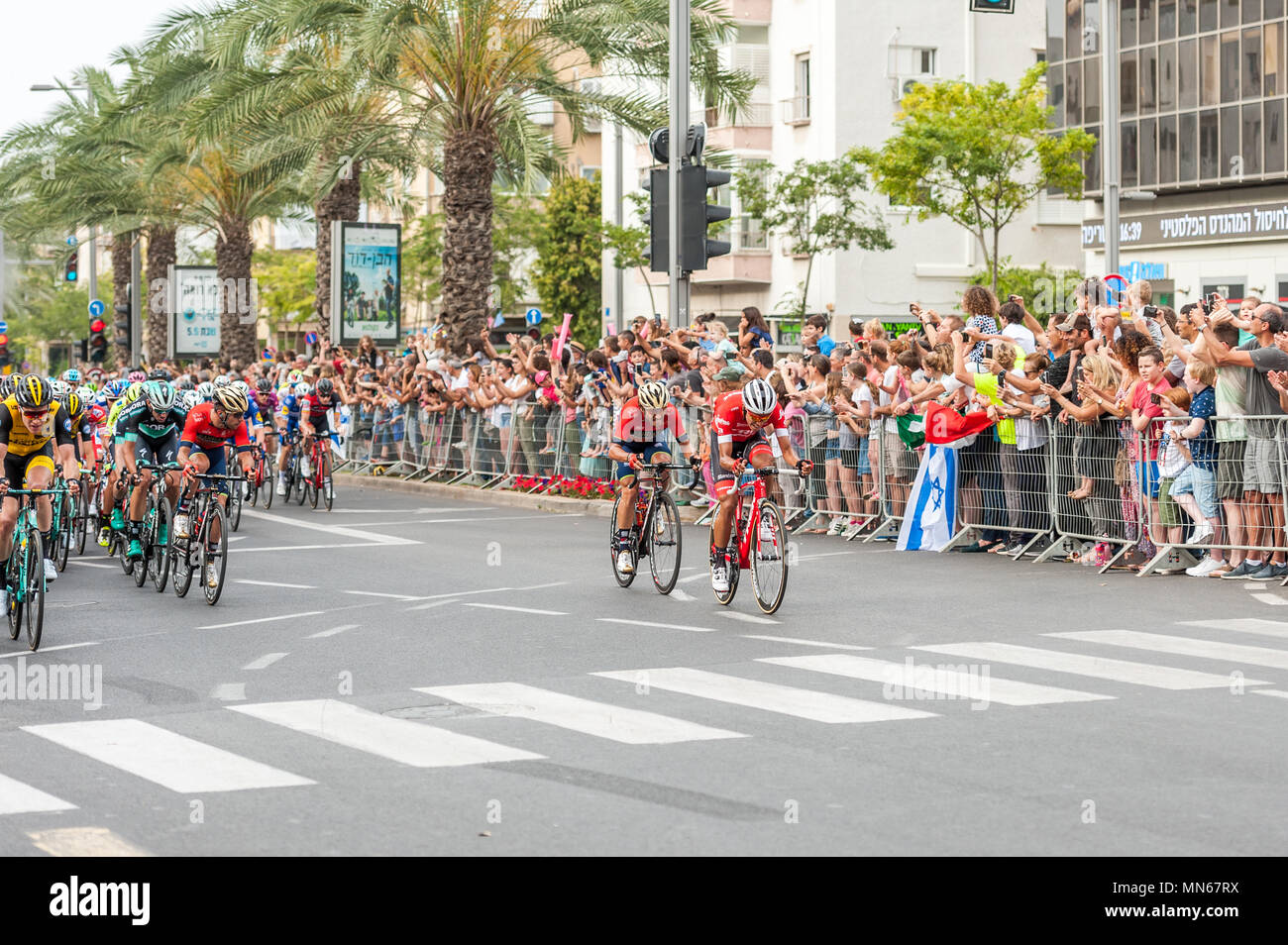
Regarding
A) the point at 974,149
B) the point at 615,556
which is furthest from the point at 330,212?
the point at 615,556

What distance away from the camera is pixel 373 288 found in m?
37.0

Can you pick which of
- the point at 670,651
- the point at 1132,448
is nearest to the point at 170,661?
the point at 670,651

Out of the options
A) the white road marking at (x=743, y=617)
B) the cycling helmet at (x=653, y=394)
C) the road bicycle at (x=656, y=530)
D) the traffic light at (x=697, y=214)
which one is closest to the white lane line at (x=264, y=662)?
the white road marking at (x=743, y=617)

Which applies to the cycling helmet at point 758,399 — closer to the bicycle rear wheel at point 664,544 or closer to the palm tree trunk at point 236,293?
the bicycle rear wheel at point 664,544

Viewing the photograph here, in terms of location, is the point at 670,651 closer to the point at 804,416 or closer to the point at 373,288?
the point at 804,416

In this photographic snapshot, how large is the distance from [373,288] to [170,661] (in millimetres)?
25973

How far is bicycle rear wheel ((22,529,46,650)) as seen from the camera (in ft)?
39.3

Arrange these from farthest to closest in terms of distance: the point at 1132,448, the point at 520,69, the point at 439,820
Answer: the point at 520,69
the point at 1132,448
the point at 439,820

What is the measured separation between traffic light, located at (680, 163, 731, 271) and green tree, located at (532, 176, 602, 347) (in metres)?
46.2

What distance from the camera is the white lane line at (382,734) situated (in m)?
8.29

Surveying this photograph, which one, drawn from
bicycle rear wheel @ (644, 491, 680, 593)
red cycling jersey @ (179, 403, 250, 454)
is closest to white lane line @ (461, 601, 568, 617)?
bicycle rear wheel @ (644, 491, 680, 593)

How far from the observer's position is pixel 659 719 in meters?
9.20

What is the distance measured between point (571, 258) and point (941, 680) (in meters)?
58.6
